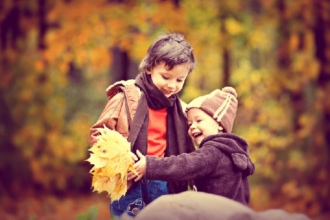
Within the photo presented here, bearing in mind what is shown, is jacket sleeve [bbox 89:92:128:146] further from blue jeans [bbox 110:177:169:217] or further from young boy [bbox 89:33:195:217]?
blue jeans [bbox 110:177:169:217]

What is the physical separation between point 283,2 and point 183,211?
668 centimetres

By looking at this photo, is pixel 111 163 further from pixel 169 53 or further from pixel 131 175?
pixel 169 53

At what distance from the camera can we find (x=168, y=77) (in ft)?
9.11

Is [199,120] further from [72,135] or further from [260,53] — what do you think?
[260,53]

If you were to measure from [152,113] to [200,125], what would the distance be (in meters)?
0.38

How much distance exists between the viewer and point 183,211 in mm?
1934

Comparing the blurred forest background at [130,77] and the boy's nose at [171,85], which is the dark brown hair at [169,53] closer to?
the boy's nose at [171,85]

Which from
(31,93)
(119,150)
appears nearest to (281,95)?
(31,93)

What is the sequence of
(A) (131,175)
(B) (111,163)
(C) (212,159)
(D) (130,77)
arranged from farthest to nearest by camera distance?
(D) (130,77) → (A) (131,175) → (C) (212,159) → (B) (111,163)

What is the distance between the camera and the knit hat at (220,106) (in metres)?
2.73

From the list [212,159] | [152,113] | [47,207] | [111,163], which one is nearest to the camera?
[111,163]

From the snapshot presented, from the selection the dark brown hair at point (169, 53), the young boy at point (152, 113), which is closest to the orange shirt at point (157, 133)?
the young boy at point (152, 113)

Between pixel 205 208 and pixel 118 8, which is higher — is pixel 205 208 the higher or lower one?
the lower one

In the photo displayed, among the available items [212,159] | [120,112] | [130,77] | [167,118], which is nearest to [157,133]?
[167,118]
